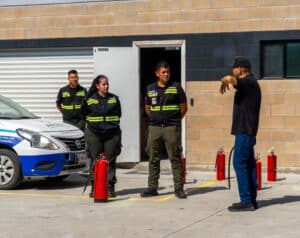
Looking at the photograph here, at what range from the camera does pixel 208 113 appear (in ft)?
47.0

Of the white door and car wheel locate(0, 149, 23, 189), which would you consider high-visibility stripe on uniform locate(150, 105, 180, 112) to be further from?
the white door

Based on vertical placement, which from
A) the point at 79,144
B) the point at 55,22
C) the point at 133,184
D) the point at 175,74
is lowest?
the point at 133,184

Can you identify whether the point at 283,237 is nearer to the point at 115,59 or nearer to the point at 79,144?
the point at 79,144

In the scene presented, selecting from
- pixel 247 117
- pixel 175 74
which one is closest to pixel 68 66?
pixel 175 74

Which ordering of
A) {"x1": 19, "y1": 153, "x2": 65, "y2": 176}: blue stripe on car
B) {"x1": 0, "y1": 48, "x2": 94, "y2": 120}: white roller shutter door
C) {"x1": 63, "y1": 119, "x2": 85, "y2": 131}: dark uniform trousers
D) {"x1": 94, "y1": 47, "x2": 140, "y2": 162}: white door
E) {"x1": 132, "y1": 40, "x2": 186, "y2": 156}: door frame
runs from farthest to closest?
{"x1": 0, "y1": 48, "x2": 94, "y2": 120}: white roller shutter door < {"x1": 94, "y1": 47, "x2": 140, "y2": 162}: white door < {"x1": 132, "y1": 40, "x2": 186, "y2": 156}: door frame < {"x1": 63, "y1": 119, "x2": 85, "y2": 131}: dark uniform trousers < {"x1": 19, "y1": 153, "x2": 65, "y2": 176}: blue stripe on car

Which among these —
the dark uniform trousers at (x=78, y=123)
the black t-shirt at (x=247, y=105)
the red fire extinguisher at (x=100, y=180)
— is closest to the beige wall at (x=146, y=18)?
the dark uniform trousers at (x=78, y=123)

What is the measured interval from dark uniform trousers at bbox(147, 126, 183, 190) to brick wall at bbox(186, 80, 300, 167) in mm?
4036

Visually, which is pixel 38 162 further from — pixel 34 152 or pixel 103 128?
pixel 103 128

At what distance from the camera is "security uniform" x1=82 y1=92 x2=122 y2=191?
1037cm

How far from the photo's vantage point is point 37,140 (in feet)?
36.5

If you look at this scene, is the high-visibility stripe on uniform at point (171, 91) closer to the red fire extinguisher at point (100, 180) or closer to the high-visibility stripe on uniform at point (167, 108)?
the high-visibility stripe on uniform at point (167, 108)

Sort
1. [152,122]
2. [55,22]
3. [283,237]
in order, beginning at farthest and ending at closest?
[55,22]
[152,122]
[283,237]

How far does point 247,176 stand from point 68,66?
23.8 ft

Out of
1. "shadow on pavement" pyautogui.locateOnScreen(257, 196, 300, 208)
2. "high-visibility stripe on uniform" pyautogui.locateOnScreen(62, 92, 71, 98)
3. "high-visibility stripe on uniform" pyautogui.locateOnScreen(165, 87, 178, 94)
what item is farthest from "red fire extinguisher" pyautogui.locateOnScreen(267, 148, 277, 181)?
"high-visibility stripe on uniform" pyautogui.locateOnScreen(62, 92, 71, 98)
